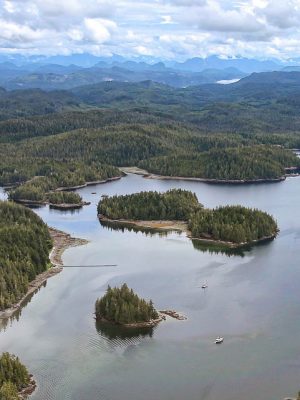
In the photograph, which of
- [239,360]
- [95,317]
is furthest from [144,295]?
[239,360]

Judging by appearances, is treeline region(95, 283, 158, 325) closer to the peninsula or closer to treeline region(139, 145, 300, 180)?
the peninsula

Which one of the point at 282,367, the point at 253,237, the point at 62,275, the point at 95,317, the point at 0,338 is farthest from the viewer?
the point at 253,237

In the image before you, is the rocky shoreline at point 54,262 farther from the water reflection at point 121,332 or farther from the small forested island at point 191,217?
the small forested island at point 191,217

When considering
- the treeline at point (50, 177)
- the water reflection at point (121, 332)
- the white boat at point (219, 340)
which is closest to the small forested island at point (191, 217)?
the treeline at point (50, 177)

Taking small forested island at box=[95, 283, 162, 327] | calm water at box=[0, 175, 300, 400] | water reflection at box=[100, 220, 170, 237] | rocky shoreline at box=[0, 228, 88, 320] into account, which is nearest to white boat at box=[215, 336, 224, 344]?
calm water at box=[0, 175, 300, 400]

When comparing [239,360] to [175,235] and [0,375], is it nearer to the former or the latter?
[0,375]
